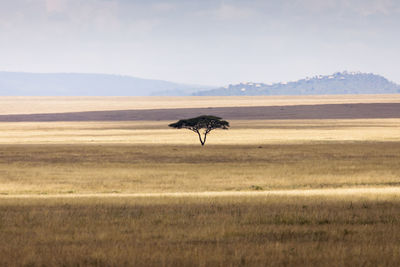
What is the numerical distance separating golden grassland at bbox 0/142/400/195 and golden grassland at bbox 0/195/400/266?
1787 centimetres

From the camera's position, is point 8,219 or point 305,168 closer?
point 8,219

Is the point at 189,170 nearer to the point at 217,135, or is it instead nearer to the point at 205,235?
the point at 205,235

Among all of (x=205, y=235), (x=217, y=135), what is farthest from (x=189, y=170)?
(x=217, y=135)

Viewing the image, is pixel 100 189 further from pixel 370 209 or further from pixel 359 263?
pixel 359 263

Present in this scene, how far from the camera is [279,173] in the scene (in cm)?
4553

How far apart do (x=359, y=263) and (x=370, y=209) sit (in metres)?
7.99

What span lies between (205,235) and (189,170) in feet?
121

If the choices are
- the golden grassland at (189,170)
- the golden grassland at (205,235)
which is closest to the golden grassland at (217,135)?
the golden grassland at (189,170)

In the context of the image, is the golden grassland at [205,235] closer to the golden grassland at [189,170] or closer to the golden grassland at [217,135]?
the golden grassland at [189,170]

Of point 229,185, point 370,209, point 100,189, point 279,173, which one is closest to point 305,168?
point 279,173

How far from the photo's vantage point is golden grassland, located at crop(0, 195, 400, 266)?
9500mm

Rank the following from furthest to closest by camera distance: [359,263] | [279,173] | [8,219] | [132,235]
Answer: [279,173], [8,219], [132,235], [359,263]

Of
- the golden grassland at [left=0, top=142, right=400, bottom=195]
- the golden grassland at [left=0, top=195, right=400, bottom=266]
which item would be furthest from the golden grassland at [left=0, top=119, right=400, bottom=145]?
the golden grassland at [left=0, top=195, right=400, bottom=266]

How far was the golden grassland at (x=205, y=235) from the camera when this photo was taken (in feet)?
31.2
